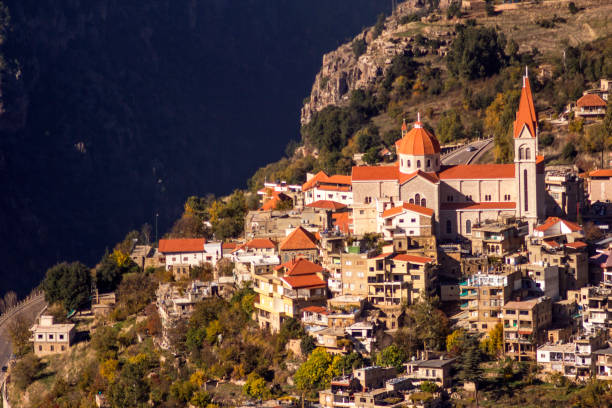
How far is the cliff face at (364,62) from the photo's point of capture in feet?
461

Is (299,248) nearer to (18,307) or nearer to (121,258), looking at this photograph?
(121,258)

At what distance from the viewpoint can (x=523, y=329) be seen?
243 ft

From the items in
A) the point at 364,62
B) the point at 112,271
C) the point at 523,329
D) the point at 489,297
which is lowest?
the point at 523,329

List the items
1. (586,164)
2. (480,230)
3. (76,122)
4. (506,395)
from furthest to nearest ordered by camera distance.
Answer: (76,122) < (586,164) < (480,230) < (506,395)

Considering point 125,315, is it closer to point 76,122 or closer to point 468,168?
point 468,168

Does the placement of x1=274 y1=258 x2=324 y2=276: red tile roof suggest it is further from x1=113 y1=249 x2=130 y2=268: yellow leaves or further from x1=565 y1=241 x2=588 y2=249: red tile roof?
x1=113 y1=249 x2=130 y2=268: yellow leaves

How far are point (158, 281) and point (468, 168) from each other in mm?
21513

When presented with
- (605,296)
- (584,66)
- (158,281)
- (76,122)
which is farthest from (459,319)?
(76,122)

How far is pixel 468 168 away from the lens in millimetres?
91500

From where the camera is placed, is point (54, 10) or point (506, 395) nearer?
point (506, 395)

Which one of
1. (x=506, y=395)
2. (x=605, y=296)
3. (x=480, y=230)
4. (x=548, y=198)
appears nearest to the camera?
(x=506, y=395)

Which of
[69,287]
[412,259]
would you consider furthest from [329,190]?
[412,259]

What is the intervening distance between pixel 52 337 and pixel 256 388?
24096 millimetres

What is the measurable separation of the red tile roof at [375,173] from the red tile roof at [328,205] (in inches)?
168
